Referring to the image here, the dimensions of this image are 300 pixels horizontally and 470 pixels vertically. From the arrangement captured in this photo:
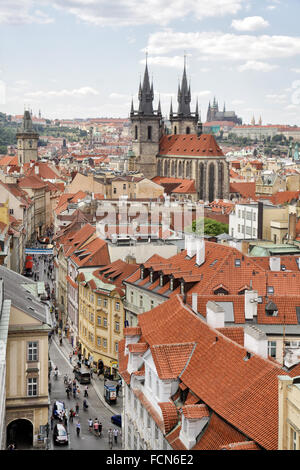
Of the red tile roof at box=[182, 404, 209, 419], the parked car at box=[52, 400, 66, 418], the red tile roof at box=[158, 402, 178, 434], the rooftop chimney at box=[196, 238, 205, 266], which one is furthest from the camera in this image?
the rooftop chimney at box=[196, 238, 205, 266]

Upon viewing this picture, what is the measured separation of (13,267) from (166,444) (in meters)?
48.8

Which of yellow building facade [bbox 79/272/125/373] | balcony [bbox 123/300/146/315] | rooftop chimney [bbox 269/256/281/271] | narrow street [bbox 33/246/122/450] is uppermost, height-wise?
rooftop chimney [bbox 269/256/281/271]

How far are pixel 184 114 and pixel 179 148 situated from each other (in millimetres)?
17862

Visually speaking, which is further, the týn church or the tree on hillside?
the týn church

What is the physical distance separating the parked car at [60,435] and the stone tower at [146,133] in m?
118

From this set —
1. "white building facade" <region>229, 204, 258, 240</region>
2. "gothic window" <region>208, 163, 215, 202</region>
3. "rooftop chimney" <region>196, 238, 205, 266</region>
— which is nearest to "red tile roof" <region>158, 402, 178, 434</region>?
"rooftop chimney" <region>196, 238, 205, 266</region>

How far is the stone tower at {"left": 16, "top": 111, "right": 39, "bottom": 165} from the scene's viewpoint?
17475cm

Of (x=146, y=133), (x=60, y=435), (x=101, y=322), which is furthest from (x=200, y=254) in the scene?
(x=146, y=133)

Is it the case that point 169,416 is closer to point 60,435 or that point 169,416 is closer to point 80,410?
point 60,435

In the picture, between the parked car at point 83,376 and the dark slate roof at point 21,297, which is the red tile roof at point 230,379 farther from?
the parked car at point 83,376

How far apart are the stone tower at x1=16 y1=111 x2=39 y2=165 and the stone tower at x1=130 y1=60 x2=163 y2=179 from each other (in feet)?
101

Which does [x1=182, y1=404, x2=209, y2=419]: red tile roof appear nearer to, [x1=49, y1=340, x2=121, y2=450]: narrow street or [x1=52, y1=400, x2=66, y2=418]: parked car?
[x1=49, y1=340, x2=121, y2=450]: narrow street

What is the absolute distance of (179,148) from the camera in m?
150

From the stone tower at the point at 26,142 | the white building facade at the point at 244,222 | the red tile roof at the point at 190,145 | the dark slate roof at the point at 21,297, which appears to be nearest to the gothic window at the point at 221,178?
Result: the red tile roof at the point at 190,145
